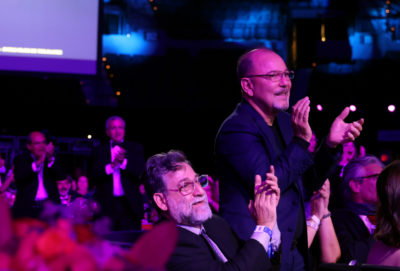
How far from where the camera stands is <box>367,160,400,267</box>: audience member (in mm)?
2059

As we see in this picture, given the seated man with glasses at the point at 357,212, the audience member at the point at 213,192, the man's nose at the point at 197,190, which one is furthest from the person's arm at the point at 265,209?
the audience member at the point at 213,192

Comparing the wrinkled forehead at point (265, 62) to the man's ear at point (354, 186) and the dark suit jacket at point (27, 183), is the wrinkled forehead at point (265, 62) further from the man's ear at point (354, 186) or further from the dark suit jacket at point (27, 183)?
the dark suit jacket at point (27, 183)

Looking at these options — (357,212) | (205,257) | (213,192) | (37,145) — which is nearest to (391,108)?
(213,192)

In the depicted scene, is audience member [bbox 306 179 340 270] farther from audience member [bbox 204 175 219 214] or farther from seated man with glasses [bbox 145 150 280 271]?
audience member [bbox 204 175 219 214]

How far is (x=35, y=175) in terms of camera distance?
203 inches

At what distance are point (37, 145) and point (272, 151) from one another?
326 centimetres

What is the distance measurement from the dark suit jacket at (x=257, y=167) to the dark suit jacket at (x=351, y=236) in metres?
0.39

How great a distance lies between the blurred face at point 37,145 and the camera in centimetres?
514

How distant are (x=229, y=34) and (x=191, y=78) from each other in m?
1.46

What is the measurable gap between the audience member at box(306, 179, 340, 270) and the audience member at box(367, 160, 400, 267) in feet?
0.99

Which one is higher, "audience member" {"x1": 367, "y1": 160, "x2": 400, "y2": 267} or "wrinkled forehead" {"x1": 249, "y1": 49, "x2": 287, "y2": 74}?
"wrinkled forehead" {"x1": 249, "y1": 49, "x2": 287, "y2": 74}

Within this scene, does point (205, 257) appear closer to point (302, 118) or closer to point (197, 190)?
point (197, 190)

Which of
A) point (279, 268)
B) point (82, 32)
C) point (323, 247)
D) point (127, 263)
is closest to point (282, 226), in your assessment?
point (279, 268)

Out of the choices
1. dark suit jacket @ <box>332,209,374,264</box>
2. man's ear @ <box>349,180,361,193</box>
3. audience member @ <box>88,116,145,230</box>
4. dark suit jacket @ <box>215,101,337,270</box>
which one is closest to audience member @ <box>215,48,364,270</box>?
dark suit jacket @ <box>215,101,337,270</box>
